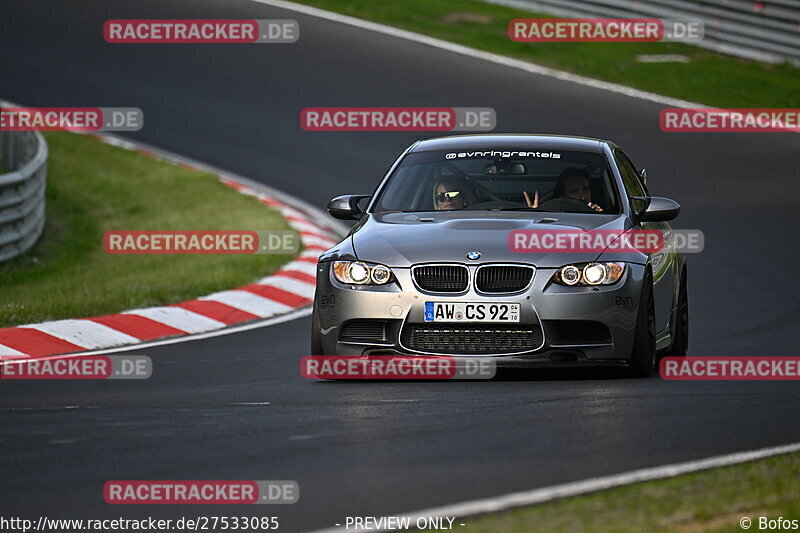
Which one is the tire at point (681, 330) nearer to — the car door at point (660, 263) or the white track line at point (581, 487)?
the car door at point (660, 263)

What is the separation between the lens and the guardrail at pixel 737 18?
2502 centimetres

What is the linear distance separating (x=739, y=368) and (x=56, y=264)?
871cm

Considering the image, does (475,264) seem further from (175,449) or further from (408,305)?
(175,449)

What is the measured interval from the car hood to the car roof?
2.61 ft

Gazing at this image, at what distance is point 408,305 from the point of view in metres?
8.46

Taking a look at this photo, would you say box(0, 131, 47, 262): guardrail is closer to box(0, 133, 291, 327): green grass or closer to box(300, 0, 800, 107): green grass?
box(0, 133, 291, 327): green grass

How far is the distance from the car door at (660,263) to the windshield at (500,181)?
0.26 meters

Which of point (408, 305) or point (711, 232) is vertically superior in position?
point (408, 305)

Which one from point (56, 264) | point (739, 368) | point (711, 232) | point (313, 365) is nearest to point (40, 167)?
point (56, 264)

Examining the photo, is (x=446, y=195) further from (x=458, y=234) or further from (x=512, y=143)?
(x=458, y=234)

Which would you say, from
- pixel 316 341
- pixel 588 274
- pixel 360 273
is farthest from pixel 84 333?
pixel 588 274

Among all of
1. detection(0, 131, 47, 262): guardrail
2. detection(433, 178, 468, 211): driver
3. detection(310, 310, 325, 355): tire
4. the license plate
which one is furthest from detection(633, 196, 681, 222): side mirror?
detection(0, 131, 47, 262): guardrail

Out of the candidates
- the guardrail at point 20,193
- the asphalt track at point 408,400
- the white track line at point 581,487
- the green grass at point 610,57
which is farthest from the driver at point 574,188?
the green grass at point 610,57

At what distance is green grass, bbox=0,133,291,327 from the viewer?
12844mm
